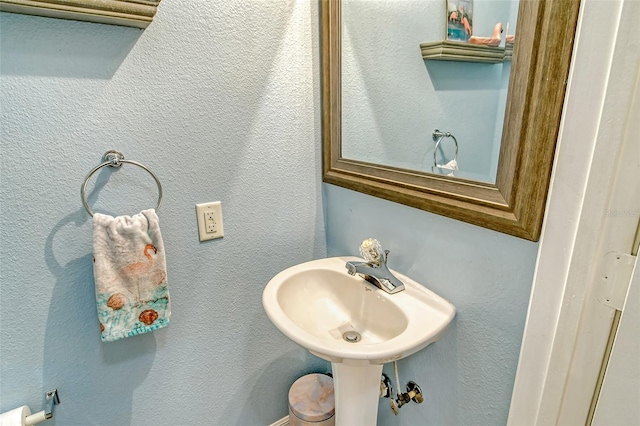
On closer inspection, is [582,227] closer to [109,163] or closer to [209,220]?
[209,220]

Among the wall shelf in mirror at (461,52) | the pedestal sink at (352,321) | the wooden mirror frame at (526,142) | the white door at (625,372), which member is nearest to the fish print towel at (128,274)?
the pedestal sink at (352,321)

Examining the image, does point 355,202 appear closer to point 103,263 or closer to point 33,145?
point 103,263

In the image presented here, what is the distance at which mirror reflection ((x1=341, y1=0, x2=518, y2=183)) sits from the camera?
0.70 metres

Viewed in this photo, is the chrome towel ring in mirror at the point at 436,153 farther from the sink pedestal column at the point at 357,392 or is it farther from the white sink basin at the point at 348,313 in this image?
the sink pedestal column at the point at 357,392

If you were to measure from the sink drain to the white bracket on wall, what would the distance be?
591 mm

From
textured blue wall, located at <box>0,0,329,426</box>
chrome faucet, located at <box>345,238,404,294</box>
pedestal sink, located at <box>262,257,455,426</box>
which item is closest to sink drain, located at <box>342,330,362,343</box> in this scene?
pedestal sink, located at <box>262,257,455,426</box>

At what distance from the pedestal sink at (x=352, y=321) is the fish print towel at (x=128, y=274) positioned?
30 centimetres

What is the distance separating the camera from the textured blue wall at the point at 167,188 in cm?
75

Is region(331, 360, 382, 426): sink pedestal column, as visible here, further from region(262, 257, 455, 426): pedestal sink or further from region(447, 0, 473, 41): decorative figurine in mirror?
region(447, 0, 473, 41): decorative figurine in mirror

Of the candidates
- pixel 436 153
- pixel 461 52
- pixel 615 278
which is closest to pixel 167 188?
pixel 436 153

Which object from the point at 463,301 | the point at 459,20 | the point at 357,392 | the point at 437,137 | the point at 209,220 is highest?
the point at 459,20

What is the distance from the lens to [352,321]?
1.01 m

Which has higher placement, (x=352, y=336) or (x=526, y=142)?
(x=526, y=142)

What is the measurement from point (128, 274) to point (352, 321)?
0.65 metres
